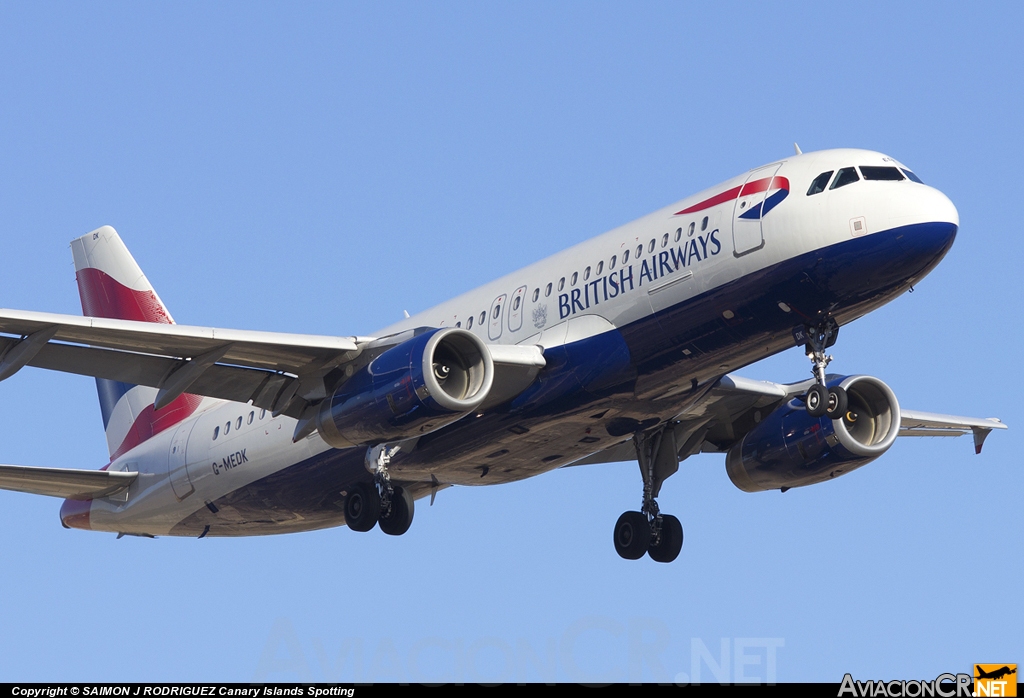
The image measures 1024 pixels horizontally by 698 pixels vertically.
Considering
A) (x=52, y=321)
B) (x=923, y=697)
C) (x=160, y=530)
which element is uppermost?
(x=52, y=321)

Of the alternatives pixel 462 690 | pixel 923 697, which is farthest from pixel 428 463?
pixel 923 697

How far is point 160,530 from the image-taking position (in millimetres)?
37000

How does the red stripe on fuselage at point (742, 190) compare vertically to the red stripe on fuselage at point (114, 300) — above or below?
below

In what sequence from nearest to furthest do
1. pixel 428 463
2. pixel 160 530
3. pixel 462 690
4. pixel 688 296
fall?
1. pixel 462 690
2. pixel 688 296
3. pixel 428 463
4. pixel 160 530

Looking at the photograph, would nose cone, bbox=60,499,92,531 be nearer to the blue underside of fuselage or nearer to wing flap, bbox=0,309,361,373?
the blue underside of fuselage

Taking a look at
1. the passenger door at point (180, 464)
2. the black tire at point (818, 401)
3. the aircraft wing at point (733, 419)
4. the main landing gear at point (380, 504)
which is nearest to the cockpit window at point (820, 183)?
the black tire at point (818, 401)

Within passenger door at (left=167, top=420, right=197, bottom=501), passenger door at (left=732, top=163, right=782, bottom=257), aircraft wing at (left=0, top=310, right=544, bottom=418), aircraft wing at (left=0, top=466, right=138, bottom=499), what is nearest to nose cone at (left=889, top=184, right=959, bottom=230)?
passenger door at (left=732, top=163, right=782, bottom=257)

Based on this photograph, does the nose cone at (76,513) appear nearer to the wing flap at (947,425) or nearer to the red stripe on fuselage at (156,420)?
the red stripe on fuselage at (156,420)

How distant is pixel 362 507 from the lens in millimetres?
32875

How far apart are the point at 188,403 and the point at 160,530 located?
320 centimetres

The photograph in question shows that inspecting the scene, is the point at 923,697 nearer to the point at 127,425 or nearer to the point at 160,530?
the point at 160,530

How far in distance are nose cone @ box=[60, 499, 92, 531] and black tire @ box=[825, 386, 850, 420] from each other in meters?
19.0

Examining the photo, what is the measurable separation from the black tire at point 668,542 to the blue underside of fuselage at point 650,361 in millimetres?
3684

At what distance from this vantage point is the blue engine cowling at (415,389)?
28.3 metres
